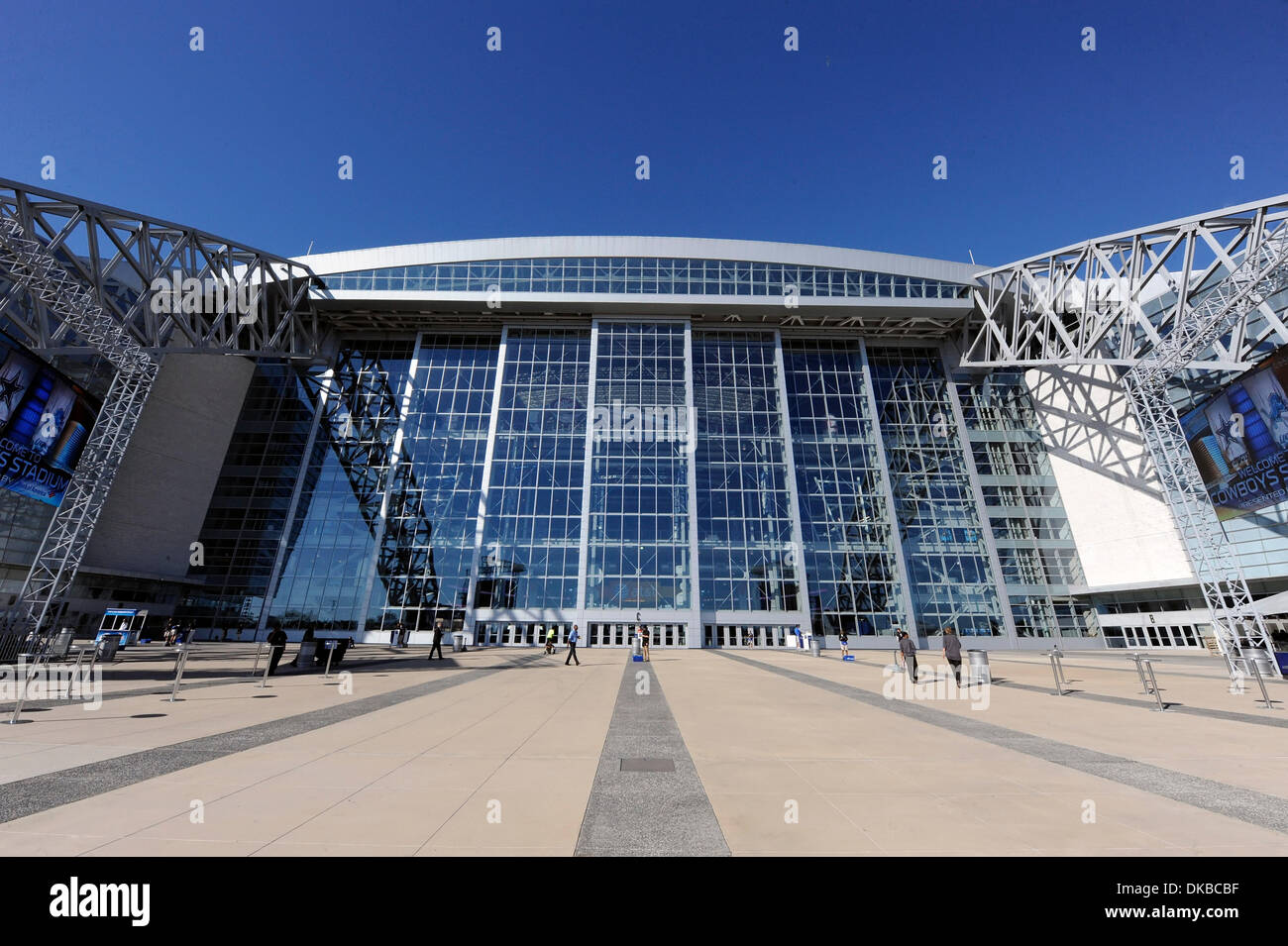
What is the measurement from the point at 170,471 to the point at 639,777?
48.1 metres

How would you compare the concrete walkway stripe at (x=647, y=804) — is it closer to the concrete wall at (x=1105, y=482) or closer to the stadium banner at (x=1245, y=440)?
the stadium banner at (x=1245, y=440)

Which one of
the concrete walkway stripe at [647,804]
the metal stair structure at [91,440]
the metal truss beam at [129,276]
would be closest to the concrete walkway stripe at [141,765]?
the concrete walkway stripe at [647,804]

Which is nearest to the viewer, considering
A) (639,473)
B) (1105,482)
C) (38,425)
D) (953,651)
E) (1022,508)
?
(953,651)

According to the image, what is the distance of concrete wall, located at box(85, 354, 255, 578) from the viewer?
3491cm

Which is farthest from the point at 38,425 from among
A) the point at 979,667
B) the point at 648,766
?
the point at 979,667

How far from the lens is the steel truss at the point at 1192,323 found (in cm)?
2522

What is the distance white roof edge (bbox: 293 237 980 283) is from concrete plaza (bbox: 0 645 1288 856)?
41959 mm

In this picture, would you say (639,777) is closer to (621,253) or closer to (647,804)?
(647,804)

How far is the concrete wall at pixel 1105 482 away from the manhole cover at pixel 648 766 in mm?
45805

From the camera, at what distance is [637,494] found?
4131cm

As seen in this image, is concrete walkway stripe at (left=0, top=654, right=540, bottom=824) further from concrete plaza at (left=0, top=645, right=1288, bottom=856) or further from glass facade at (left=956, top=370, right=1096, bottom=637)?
glass facade at (left=956, top=370, right=1096, bottom=637)

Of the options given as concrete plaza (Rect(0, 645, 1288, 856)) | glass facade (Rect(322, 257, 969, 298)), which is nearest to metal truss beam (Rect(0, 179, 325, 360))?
glass facade (Rect(322, 257, 969, 298))
